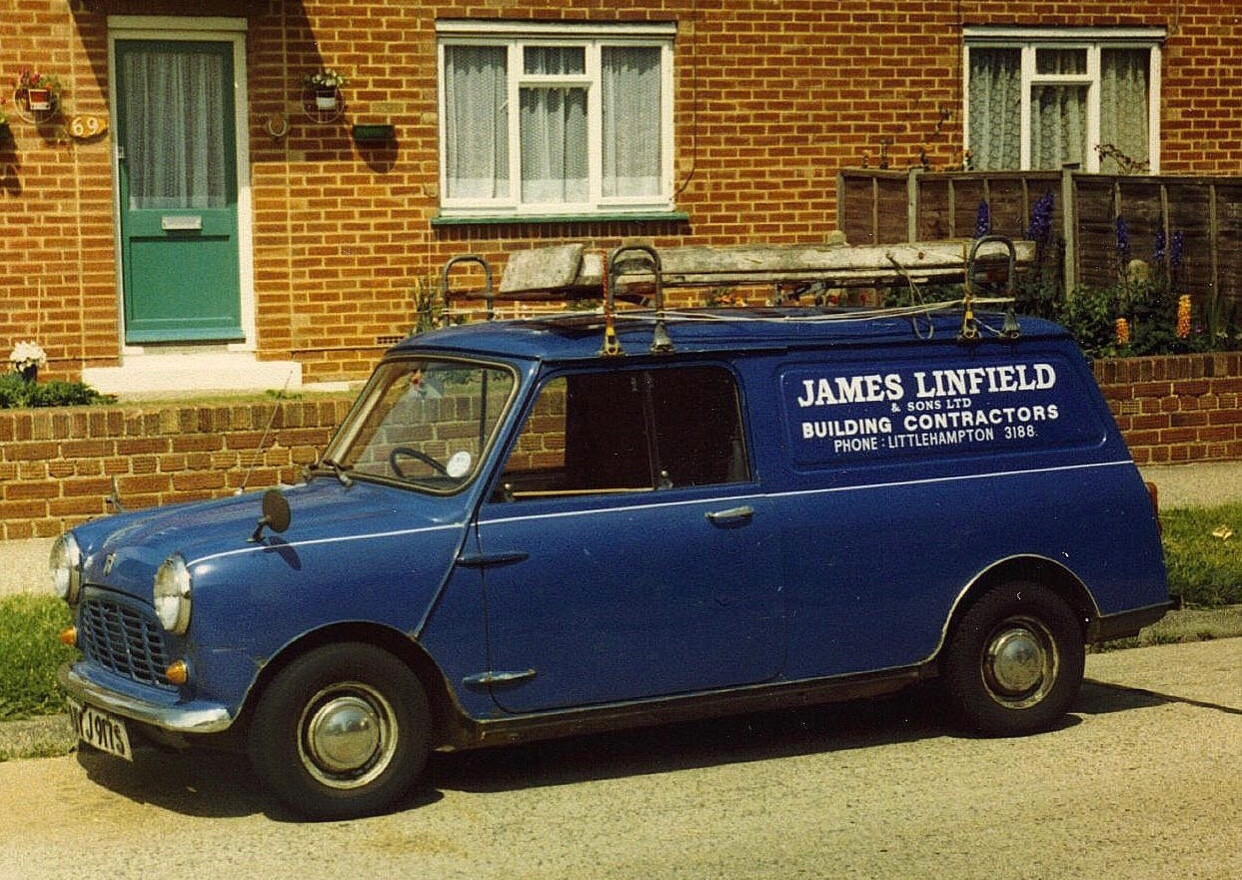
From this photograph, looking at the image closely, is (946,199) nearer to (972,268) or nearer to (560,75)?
(560,75)

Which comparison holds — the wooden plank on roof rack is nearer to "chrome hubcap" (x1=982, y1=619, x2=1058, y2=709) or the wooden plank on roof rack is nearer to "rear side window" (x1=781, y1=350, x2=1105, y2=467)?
"rear side window" (x1=781, y1=350, x2=1105, y2=467)

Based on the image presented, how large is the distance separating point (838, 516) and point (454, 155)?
8.62 m

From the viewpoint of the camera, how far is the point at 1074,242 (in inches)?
579

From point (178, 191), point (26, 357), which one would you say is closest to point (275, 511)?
point (26, 357)

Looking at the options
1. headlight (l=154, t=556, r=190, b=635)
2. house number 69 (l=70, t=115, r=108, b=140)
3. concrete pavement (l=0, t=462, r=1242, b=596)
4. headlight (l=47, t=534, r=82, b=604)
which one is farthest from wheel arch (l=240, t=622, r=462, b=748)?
house number 69 (l=70, t=115, r=108, b=140)

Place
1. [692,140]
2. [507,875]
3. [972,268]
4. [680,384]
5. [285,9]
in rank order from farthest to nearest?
[692,140] → [285,9] → [972,268] → [680,384] → [507,875]

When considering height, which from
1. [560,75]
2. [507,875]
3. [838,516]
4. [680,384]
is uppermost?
[560,75]

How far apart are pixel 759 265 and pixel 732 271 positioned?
127 millimetres

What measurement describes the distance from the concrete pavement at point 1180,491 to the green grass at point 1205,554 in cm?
32

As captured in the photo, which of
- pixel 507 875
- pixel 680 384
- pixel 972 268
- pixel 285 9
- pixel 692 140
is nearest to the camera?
pixel 507 875

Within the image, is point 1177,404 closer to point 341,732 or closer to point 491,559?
point 491,559

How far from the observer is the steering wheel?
7078mm

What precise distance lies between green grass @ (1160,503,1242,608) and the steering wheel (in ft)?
14.3

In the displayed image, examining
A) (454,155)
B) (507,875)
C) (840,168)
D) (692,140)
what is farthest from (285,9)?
(507,875)
